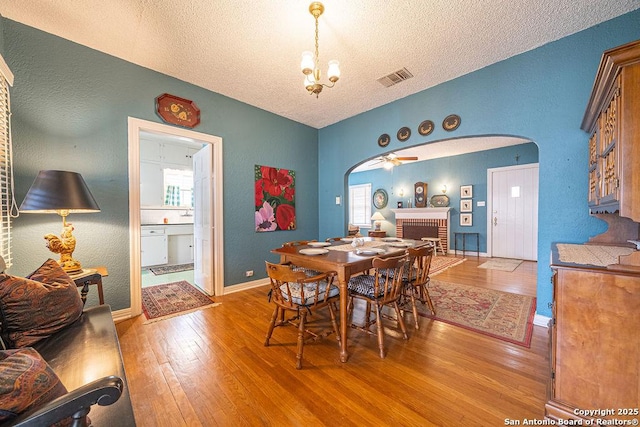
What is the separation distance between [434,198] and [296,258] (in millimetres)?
5661

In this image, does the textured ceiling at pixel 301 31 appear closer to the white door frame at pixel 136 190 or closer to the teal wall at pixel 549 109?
the teal wall at pixel 549 109

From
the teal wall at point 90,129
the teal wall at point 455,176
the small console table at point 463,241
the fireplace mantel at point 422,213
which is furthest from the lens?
the fireplace mantel at point 422,213

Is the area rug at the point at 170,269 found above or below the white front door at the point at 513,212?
below

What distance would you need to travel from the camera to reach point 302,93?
3352 millimetres

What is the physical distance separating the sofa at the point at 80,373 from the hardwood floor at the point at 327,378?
0.46 metres

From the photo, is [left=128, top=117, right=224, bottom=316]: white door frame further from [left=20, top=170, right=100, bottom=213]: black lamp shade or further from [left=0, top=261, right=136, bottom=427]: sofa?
[left=0, top=261, right=136, bottom=427]: sofa

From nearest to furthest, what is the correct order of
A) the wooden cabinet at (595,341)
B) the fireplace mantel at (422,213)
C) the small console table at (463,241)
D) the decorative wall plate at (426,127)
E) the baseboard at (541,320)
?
the wooden cabinet at (595,341), the baseboard at (541,320), the decorative wall plate at (426,127), the small console table at (463,241), the fireplace mantel at (422,213)

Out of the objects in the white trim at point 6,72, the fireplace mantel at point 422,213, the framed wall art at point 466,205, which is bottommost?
the fireplace mantel at point 422,213

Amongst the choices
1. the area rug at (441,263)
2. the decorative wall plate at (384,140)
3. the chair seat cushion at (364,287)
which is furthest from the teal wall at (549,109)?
the area rug at (441,263)

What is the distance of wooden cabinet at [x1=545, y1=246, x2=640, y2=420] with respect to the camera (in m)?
1.15

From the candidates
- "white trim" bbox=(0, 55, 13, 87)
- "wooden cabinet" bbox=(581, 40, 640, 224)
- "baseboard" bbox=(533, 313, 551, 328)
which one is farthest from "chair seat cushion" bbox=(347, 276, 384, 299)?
"white trim" bbox=(0, 55, 13, 87)

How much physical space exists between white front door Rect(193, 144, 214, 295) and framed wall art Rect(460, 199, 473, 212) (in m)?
5.95

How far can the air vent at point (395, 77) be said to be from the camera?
2.86 meters

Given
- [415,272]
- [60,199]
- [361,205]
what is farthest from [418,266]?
[361,205]
